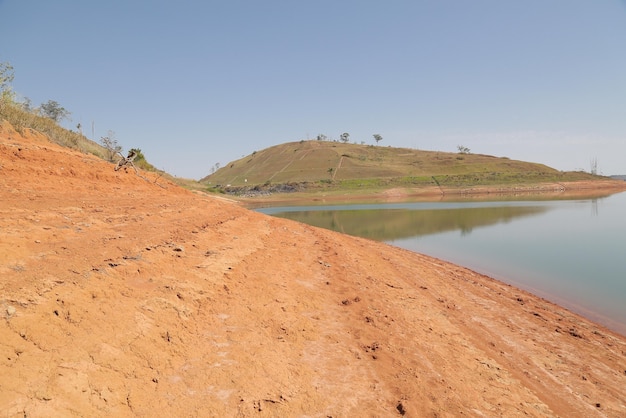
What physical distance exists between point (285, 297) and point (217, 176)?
13628 centimetres

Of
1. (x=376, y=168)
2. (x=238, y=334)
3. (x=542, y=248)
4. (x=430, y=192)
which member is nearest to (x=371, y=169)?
(x=376, y=168)

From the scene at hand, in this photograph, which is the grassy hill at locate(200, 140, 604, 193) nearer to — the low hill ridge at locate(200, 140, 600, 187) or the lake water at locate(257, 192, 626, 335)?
the low hill ridge at locate(200, 140, 600, 187)

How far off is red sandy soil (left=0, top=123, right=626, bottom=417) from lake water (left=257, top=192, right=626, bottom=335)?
2588 mm

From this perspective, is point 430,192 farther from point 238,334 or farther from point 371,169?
point 238,334

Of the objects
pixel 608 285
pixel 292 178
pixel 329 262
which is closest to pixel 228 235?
pixel 329 262

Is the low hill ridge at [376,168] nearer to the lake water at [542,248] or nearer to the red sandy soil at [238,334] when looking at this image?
the lake water at [542,248]

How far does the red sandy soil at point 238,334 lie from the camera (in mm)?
3527

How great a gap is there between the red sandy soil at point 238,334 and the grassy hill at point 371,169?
240ft

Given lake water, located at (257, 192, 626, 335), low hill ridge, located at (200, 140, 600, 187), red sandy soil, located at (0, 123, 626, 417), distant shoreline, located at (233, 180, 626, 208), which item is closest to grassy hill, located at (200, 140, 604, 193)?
low hill ridge, located at (200, 140, 600, 187)

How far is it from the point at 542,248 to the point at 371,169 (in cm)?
7914

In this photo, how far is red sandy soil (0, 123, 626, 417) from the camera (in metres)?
3.53

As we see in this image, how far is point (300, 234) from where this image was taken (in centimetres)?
1362

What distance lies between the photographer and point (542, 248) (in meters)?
18.0

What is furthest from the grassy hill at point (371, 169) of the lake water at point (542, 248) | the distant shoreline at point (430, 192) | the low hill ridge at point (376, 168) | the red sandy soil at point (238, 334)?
the red sandy soil at point (238, 334)
